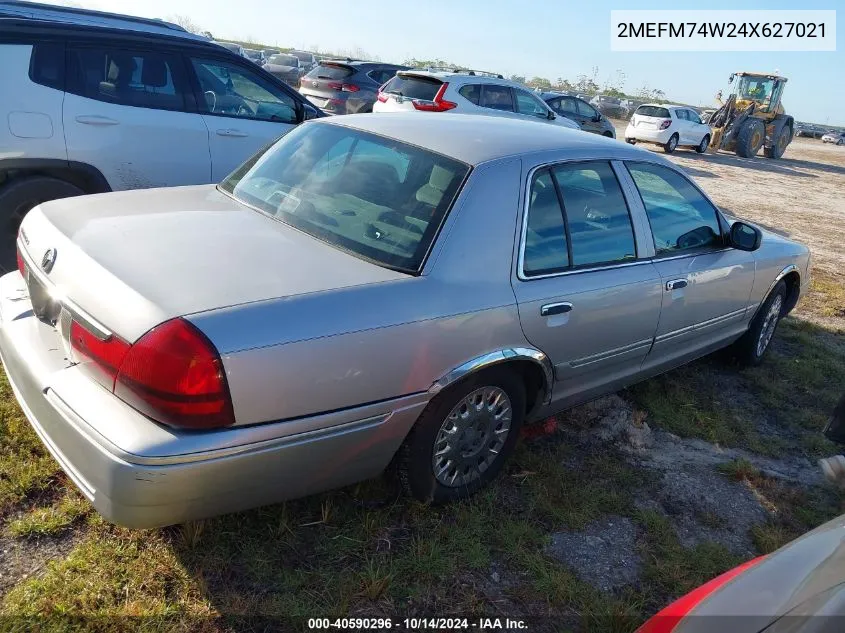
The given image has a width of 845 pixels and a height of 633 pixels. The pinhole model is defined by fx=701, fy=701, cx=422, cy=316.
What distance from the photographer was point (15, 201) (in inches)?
179

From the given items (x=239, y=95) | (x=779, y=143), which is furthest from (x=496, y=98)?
(x=779, y=143)

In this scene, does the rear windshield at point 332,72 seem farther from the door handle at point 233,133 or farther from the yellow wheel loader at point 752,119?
the yellow wheel loader at point 752,119

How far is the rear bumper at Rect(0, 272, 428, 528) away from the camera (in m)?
2.12

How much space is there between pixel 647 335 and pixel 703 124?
2094cm

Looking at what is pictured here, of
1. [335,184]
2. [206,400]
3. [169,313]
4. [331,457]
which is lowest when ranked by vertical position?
[331,457]

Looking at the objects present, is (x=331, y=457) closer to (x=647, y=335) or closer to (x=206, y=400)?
(x=206, y=400)

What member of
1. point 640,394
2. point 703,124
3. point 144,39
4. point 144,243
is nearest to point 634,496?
point 640,394

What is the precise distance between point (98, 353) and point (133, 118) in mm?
3331

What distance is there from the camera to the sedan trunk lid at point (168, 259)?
2250 mm

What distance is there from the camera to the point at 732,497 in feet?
11.6

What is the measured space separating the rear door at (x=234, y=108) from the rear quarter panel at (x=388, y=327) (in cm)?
311

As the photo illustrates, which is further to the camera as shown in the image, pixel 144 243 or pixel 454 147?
pixel 454 147

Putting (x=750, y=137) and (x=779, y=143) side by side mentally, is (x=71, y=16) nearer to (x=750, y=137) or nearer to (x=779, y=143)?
(x=750, y=137)

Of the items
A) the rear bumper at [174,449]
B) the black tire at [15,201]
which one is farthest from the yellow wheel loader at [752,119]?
the rear bumper at [174,449]
